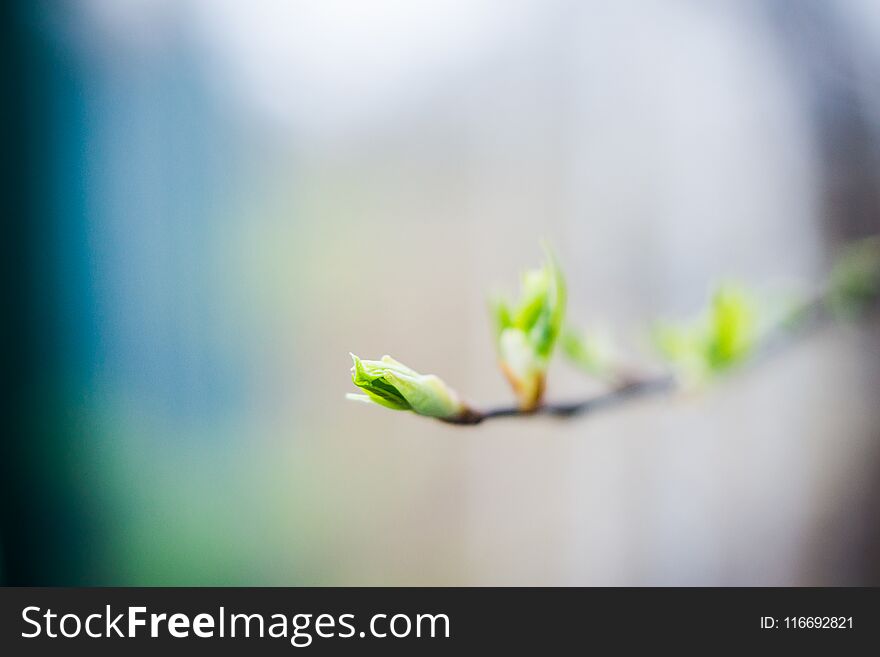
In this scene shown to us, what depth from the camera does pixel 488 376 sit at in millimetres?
1107

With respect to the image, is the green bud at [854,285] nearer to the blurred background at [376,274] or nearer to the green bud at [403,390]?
the green bud at [403,390]

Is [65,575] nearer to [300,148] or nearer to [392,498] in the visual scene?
[392,498]

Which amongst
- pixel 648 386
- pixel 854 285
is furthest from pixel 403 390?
pixel 854 285

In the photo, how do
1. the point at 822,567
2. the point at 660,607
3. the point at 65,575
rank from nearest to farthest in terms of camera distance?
the point at 660,607 < the point at 822,567 < the point at 65,575

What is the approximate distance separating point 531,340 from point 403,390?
0.20ft

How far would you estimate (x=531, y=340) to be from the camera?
10.2 inches

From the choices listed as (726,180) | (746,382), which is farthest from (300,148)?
(746,382)

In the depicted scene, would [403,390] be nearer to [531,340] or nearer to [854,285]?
[531,340]

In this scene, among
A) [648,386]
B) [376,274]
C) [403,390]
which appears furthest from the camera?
[376,274]

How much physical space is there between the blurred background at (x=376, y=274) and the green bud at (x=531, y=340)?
778mm

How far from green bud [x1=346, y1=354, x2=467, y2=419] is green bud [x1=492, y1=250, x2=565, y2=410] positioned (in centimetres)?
4

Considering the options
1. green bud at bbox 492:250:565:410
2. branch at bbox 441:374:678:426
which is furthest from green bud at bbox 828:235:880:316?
green bud at bbox 492:250:565:410

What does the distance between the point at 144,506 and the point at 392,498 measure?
1.25 ft

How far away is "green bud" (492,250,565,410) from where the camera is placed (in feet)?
0.83
